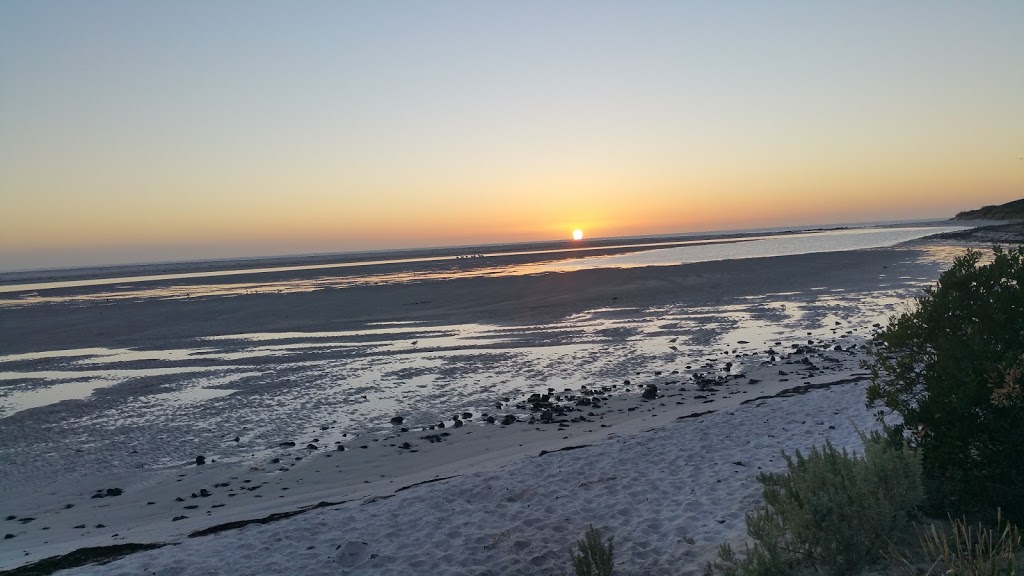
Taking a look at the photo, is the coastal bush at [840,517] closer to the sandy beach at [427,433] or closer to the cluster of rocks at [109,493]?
the sandy beach at [427,433]

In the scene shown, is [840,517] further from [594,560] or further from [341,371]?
[341,371]

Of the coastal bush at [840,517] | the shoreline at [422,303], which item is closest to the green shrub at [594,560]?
the coastal bush at [840,517]

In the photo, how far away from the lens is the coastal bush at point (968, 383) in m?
4.63

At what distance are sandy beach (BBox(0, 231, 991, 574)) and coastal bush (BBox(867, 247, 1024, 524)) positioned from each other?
1.86 meters

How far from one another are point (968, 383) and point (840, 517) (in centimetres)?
133

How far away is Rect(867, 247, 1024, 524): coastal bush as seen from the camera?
4.63 m

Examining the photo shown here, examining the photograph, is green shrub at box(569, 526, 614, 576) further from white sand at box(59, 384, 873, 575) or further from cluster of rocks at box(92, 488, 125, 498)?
cluster of rocks at box(92, 488, 125, 498)

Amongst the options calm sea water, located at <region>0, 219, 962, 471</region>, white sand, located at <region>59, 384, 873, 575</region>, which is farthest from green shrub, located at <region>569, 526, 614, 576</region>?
calm sea water, located at <region>0, 219, 962, 471</region>

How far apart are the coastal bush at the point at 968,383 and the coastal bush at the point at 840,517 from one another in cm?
35

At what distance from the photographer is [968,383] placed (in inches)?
184

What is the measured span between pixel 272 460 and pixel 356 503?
2.96m

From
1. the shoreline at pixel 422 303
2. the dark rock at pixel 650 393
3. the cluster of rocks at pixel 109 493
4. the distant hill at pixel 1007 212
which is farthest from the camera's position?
the distant hill at pixel 1007 212

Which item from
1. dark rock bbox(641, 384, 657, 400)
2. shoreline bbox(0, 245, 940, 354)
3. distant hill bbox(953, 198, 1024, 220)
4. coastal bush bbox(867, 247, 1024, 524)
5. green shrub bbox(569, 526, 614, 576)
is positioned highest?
distant hill bbox(953, 198, 1024, 220)

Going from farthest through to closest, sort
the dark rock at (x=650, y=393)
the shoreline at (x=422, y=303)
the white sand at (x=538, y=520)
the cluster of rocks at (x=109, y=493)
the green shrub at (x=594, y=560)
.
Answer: the shoreline at (x=422, y=303), the dark rock at (x=650, y=393), the cluster of rocks at (x=109, y=493), the white sand at (x=538, y=520), the green shrub at (x=594, y=560)
